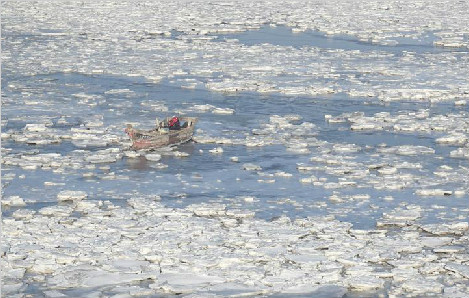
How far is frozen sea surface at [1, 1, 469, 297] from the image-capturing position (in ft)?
43.0

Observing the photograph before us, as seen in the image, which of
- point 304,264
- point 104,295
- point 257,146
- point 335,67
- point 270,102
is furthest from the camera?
point 335,67

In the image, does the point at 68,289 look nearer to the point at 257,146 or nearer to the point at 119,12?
the point at 257,146

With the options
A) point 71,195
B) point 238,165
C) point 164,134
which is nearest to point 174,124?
point 164,134

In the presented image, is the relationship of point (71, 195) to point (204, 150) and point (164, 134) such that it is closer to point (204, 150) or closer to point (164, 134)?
point (164, 134)

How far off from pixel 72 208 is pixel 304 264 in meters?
4.07

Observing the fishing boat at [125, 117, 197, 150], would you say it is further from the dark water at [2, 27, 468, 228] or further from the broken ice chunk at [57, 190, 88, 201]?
the broken ice chunk at [57, 190, 88, 201]

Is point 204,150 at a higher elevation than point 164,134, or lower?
lower

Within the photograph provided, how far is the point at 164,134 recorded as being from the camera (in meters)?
19.3

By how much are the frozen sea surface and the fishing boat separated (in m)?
0.21

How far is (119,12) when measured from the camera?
3900 cm

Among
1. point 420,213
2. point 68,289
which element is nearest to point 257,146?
point 420,213

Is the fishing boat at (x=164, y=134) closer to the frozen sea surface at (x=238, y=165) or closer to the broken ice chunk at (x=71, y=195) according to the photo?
the frozen sea surface at (x=238, y=165)

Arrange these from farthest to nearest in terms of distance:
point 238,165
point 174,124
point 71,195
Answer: point 174,124 → point 238,165 → point 71,195

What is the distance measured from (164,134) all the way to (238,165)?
175 centimetres
